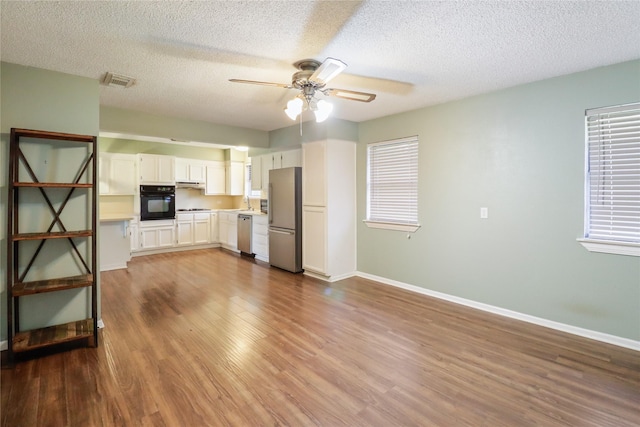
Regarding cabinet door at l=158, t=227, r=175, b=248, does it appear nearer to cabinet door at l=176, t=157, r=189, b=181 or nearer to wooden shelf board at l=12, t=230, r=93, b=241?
cabinet door at l=176, t=157, r=189, b=181

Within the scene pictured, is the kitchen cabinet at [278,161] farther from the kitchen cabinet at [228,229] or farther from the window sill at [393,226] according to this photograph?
the window sill at [393,226]

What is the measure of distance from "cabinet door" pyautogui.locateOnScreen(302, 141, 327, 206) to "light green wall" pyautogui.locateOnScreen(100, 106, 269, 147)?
106 cm

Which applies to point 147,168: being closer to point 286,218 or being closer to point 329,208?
point 286,218

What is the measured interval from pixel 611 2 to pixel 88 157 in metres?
4.03

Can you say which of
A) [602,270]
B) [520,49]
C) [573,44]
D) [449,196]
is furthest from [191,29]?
[602,270]

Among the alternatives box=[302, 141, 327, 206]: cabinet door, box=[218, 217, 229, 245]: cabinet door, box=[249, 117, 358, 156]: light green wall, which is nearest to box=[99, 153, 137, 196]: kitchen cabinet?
box=[218, 217, 229, 245]: cabinet door

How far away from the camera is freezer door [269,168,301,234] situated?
4922 millimetres

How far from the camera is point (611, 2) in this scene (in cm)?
177

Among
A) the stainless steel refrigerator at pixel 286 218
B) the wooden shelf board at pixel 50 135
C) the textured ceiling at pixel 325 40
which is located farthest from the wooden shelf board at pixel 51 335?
the stainless steel refrigerator at pixel 286 218

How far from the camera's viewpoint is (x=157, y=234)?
6422 mm

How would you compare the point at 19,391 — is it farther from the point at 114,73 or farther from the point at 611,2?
the point at 611,2

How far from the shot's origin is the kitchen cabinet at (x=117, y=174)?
5984mm

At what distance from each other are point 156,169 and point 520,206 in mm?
6360

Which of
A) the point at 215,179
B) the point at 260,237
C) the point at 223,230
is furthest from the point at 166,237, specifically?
the point at 260,237
